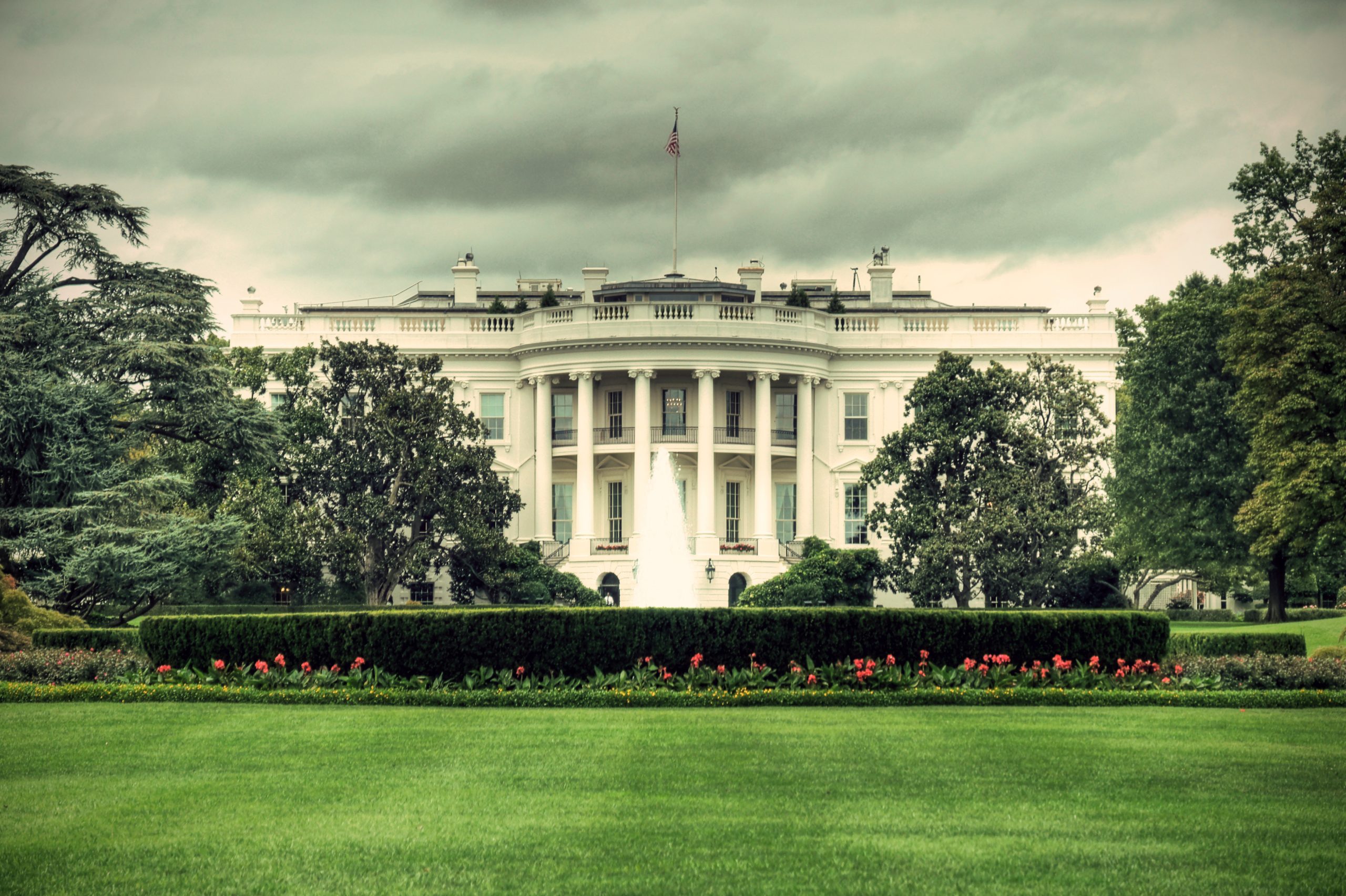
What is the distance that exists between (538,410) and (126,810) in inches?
1817

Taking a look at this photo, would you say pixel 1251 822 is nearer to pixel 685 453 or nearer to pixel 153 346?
pixel 153 346

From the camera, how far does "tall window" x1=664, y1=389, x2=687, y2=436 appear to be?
58156 mm

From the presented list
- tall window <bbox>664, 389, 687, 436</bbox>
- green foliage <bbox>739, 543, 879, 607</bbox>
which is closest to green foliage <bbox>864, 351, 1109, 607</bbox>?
green foliage <bbox>739, 543, 879, 607</bbox>

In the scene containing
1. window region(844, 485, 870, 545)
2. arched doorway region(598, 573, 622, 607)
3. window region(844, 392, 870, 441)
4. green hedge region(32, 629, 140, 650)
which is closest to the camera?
green hedge region(32, 629, 140, 650)

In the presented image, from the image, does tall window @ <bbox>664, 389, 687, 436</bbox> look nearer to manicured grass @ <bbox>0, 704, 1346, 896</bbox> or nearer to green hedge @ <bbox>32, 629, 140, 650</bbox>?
green hedge @ <bbox>32, 629, 140, 650</bbox>

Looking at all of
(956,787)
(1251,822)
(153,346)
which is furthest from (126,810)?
(153,346)

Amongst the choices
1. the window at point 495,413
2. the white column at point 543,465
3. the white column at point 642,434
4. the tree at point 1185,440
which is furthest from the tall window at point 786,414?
the tree at point 1185,440

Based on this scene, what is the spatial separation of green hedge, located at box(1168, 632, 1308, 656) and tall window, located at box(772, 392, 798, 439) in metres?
33.8

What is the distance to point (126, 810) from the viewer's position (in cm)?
1217

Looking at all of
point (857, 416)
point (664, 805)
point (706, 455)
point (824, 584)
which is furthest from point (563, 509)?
point (664, 805)

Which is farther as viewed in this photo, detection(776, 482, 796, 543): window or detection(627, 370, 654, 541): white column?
detection(776, 482, 796, 543): window

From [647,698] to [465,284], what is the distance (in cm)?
4862

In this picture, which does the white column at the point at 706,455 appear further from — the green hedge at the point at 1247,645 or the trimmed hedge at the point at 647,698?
the trimmed hedge at the point at 647,698

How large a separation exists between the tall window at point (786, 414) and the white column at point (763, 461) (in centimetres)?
190
